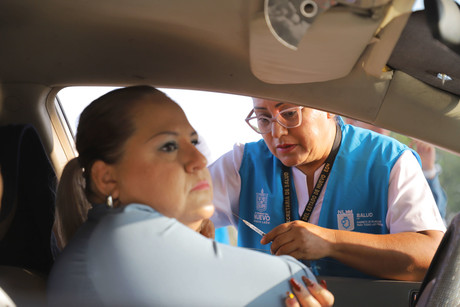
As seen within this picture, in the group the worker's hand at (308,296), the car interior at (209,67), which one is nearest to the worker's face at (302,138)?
the car interior at (209,67)

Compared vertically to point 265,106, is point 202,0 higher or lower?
higher

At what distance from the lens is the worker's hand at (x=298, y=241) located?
171 centimetres

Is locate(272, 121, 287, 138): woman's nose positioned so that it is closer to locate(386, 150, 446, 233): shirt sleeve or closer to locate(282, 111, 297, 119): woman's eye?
locate(282, 111, 297, 119): woman's eye

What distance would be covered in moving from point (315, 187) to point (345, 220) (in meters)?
0.17

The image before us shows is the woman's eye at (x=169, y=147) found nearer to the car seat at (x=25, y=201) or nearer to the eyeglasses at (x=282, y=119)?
the car seat at (x=25, y=201)

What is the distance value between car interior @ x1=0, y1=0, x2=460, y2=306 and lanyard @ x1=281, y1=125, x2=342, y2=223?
76cm

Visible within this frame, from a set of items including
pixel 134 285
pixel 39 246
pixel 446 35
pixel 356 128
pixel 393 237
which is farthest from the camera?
pixel 356 128

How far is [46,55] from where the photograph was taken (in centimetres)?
127

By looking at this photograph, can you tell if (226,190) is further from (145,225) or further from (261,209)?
(145,225)

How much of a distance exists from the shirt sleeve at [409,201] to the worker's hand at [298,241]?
32 cm

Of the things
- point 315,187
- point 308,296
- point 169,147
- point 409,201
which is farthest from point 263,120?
point 308,296

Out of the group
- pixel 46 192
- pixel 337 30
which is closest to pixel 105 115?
pixel 46 192

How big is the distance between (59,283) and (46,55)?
52 cm

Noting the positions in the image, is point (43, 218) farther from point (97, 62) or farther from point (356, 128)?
point (356, 128)
